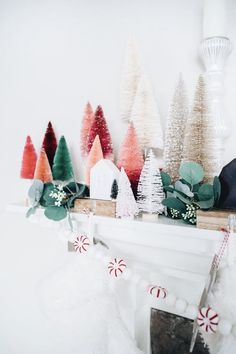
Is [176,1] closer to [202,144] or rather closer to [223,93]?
[223,93]

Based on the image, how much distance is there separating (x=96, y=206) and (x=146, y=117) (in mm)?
257

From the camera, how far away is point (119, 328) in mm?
650

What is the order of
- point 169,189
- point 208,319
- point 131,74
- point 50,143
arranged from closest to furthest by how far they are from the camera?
point 208,319 → point 169,189 → point 131,74 → point 50,143

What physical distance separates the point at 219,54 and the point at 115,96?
31cm

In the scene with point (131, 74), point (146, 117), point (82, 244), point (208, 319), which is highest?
point (131, 74)

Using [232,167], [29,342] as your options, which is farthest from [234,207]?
[29,342]

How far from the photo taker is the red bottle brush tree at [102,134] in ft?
2.39

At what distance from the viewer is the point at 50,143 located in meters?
0.83

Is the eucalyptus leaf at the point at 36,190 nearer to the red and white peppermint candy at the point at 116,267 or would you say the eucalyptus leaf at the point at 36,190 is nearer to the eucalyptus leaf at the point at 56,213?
the eucalyptus leaf at the point at 56,213

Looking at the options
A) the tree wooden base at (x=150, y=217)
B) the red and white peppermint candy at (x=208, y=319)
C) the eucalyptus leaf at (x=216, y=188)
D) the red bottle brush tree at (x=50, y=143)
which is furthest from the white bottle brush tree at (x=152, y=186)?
the red bottle brush tree at (x=50, y=143)

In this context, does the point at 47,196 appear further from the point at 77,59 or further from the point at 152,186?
the point at 77,59

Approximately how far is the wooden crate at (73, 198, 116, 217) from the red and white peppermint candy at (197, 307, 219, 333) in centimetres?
28

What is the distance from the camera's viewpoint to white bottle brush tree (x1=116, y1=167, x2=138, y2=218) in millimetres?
619

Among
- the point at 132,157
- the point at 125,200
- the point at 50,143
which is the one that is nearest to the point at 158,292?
the point at 125,200
